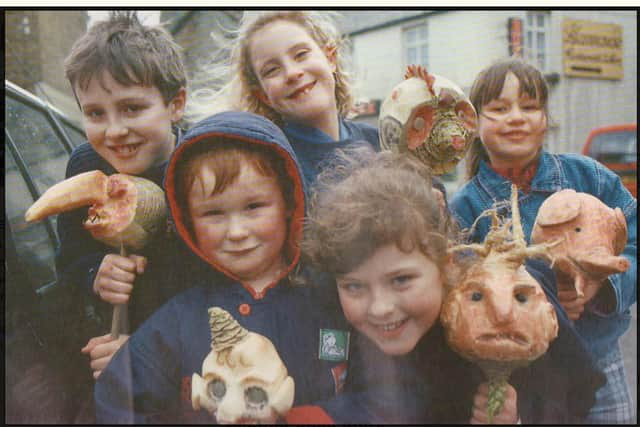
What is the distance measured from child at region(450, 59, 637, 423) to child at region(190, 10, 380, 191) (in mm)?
350

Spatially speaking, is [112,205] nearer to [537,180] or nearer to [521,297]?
[521,297]

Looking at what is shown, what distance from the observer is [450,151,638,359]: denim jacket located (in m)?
1.67

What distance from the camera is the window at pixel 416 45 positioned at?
184 centimetres

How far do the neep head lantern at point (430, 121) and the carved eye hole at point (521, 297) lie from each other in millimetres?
424

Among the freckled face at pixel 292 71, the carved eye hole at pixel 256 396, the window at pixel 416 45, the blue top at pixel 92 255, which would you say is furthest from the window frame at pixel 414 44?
the carved eye hole at pixel 256 396

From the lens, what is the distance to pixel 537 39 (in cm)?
184

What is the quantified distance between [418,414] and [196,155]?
99 cm

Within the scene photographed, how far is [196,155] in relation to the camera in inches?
59.6

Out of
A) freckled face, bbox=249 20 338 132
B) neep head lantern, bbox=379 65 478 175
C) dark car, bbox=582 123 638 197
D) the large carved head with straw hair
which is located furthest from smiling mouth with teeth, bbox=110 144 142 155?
dark car, bbox=582 123 638 197

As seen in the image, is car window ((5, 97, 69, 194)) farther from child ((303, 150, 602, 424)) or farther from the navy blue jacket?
the navy blue jacket

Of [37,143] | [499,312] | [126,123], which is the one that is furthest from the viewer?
[37,143]

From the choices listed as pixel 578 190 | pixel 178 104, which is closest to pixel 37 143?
pixel 178 104

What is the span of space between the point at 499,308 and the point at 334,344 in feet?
1.59

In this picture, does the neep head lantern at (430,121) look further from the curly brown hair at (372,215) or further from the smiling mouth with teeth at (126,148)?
the smiling mouth with teeth at (126,148)
